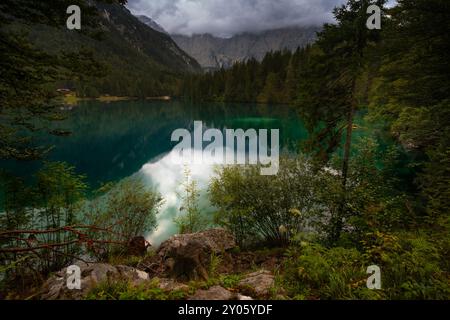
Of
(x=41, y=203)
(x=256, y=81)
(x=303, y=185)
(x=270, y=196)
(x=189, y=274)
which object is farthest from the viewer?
(x=256, y=81)

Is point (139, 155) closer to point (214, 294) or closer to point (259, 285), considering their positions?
point (259, 285)

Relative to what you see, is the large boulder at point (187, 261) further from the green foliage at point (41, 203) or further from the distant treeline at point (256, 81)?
the distant treeline at point (256, 81)

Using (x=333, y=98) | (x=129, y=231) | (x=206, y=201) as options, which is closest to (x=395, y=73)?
(x=333, y=98)

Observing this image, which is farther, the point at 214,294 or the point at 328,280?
the point at 328,280

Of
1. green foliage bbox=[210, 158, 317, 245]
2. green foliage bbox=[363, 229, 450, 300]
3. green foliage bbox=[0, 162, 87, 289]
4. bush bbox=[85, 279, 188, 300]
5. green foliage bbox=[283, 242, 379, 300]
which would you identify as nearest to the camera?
green foliage bbox=[363, 229, 450, 300]

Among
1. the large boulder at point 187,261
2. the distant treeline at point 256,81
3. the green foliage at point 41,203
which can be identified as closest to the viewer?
the large boulder at point 187,261

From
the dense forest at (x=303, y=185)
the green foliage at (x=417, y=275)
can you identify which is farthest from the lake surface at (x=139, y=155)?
the green foliage at (x=417, y=275)

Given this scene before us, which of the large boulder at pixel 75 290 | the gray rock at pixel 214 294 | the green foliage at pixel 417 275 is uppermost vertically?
the green foliage at pixel 417 275

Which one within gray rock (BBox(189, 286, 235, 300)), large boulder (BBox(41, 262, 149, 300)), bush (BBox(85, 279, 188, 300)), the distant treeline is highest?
the distant treeline

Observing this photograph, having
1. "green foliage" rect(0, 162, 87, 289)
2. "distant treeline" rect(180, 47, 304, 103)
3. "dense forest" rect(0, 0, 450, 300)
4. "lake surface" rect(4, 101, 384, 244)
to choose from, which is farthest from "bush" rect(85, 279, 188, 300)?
"distant treeline" rect(180, 47, 304, 103)

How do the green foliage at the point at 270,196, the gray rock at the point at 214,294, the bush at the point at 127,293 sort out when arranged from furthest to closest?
the green foliage at the point at 270,196, the gray rock at the point at 214,294, the bush at the point at 127,293

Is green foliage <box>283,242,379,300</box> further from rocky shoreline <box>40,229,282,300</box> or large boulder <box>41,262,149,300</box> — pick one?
large boulder <box>41,262,149,300</box>

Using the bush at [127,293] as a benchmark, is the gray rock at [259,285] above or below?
below

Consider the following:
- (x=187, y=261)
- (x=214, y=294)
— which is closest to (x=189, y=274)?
(x=187, y=261)
